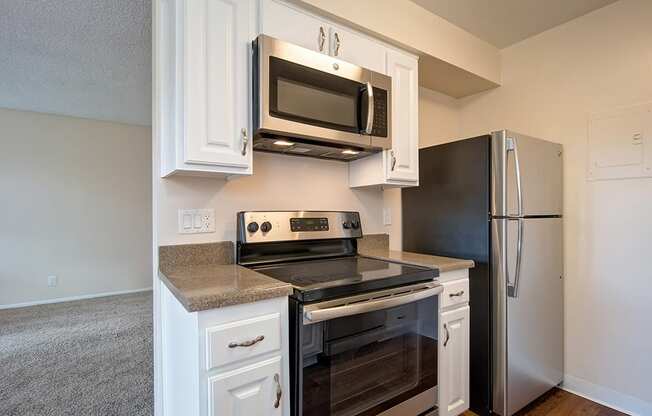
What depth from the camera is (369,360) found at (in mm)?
1398

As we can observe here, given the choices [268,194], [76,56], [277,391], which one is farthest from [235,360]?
[76,56]

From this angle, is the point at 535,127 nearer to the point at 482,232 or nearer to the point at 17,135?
the point at 482,232

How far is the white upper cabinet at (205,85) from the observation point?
131 cm

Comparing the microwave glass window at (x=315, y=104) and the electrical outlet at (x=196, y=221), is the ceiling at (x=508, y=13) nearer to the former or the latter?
the microwave glass window at (x=315, y=104)

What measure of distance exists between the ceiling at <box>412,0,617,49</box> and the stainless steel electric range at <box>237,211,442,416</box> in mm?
1501

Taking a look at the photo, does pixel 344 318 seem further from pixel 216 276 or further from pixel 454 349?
pixel 454 349

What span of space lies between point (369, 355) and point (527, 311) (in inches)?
45.9

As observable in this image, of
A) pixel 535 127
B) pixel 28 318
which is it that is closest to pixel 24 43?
pixel 28 318

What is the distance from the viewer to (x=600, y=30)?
2.11 m

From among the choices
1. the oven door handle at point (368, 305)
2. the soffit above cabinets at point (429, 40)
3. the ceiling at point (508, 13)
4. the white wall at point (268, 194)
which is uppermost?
the ceiling at point (508, 13)

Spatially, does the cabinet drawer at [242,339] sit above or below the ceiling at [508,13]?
below

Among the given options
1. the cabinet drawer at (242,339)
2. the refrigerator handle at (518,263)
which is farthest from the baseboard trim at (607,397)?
the cabinet drawer at (242,339)

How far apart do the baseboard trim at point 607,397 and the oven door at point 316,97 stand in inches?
80.3

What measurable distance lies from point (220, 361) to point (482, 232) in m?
1.56
